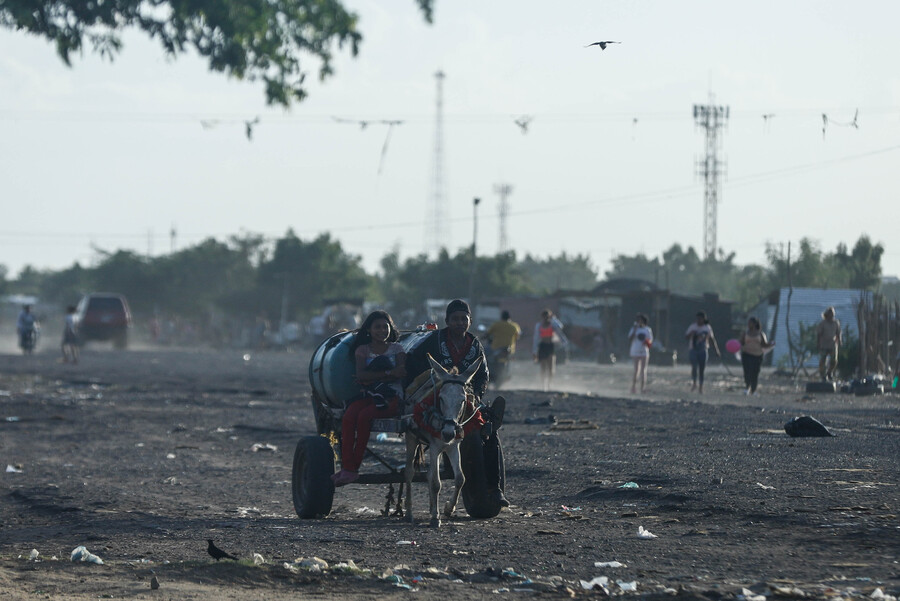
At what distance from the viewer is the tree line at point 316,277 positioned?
7138cm

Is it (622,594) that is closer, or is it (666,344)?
(622,594)

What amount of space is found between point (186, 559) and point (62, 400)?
17.2 metres

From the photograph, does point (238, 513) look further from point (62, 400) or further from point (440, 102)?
point (440, 102)

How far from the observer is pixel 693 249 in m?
123

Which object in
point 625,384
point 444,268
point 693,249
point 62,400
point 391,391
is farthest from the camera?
point 693,249

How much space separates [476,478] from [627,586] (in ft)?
9.93

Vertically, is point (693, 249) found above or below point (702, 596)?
above

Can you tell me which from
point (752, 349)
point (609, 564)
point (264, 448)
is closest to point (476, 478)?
point (609, 564)

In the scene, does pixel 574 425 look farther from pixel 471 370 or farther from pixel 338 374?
pixel 471 370

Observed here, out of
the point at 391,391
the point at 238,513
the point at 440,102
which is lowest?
the point at 238,513

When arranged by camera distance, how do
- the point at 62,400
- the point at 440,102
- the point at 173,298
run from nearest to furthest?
the point at 62,400 < the point at 440,102 < the point at 173,298

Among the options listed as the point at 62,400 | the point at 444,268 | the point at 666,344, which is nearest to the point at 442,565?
the point at 62,400

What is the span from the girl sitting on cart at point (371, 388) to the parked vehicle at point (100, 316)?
39764 mm

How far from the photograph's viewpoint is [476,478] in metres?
9.87
